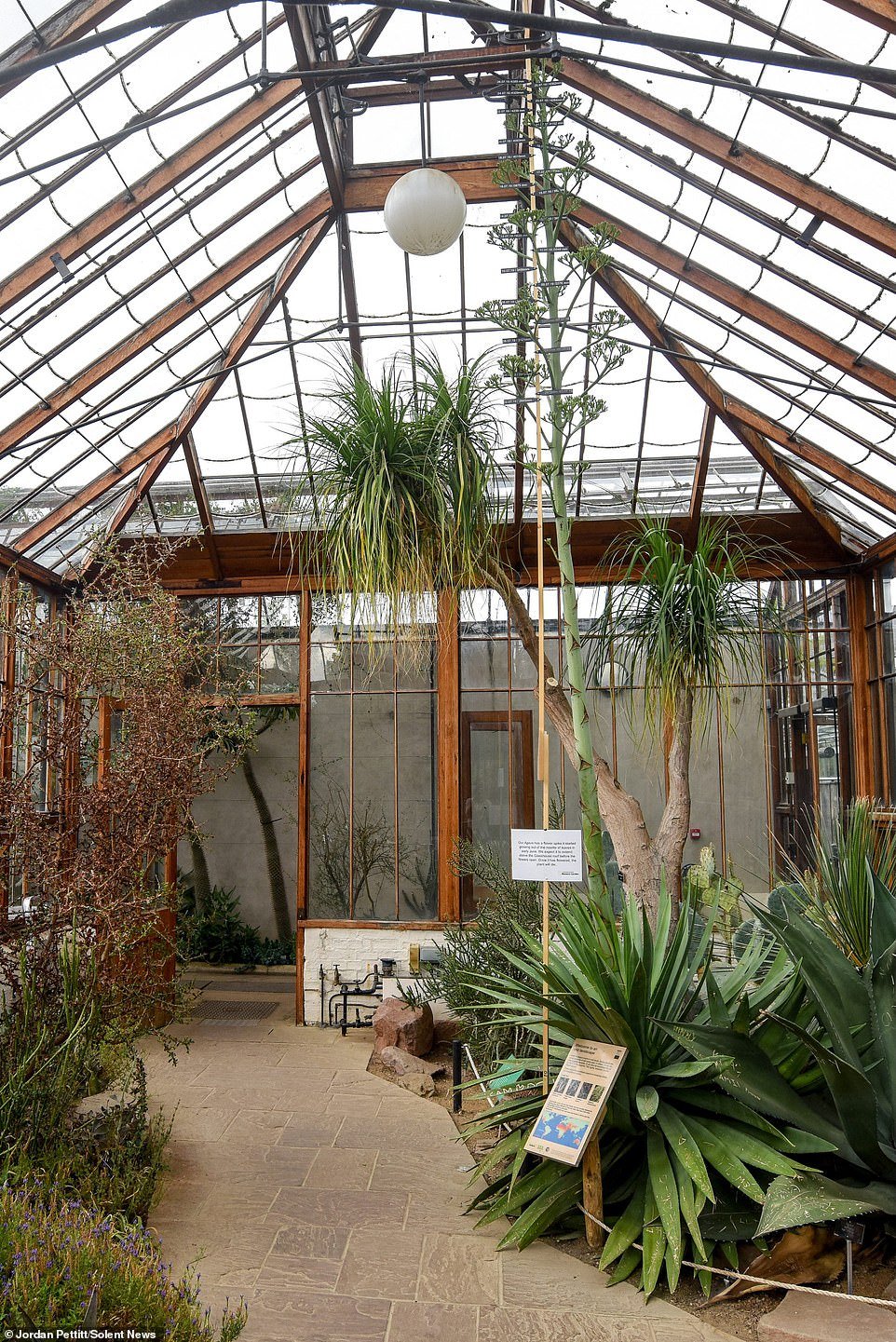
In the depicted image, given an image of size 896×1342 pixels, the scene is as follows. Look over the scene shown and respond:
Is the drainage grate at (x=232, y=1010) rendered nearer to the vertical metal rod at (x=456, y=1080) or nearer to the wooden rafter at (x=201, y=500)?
the vertical metal rod at (x=456, y=1080)

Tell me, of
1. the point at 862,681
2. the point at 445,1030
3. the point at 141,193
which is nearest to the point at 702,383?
the point at 862,681

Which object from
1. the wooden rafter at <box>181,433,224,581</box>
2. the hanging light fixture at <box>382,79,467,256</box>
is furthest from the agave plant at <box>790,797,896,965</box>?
the wooden rafter at <box>181,433,224,581</box>

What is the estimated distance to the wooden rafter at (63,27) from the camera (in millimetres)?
3617

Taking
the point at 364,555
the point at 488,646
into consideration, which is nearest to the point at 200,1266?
the point at 364,555

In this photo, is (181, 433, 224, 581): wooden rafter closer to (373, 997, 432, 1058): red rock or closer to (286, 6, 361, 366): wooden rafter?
(286, 6, 361, 366): wooden rafter

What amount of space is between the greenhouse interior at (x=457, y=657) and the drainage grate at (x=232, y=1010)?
13 centimetres

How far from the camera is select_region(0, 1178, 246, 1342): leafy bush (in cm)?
236

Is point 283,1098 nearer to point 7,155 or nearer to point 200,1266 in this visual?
point 200,1266

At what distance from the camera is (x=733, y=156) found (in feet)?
14.0

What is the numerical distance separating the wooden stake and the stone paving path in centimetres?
10

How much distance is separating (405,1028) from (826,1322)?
3.40 meters

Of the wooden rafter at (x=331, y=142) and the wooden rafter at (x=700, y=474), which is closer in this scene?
the wooden rafter at (x=331, y=142)

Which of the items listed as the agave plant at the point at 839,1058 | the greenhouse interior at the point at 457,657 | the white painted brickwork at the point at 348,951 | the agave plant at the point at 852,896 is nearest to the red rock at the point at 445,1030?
the greenhouse interior at the point at 457,657

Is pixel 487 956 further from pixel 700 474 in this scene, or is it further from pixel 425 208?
pixel 425 208
